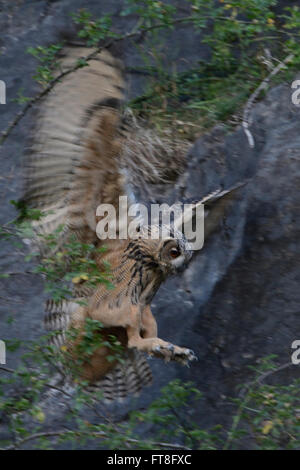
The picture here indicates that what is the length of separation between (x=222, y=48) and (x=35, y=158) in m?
2.51

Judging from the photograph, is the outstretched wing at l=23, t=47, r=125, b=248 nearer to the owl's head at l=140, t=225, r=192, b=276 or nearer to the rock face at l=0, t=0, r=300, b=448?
the owl's head at l=140, t=225, r=192, b=276

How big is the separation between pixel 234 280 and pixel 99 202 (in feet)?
4.56

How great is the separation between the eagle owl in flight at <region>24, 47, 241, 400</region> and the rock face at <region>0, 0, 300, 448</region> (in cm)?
60

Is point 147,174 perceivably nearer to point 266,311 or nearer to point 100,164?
point 266,311

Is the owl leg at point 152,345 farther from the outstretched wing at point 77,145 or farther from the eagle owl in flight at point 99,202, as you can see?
the outstretched wing at point 77,145

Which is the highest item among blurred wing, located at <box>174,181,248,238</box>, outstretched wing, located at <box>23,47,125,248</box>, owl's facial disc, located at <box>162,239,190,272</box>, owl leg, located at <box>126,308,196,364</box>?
outstretched wing, located at <box>23,47,125,248</box>

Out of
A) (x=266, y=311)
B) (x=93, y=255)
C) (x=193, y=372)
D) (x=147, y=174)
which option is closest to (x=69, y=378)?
(x=93, y=255)

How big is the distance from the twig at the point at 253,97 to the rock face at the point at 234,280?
42 mm

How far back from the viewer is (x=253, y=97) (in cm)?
561

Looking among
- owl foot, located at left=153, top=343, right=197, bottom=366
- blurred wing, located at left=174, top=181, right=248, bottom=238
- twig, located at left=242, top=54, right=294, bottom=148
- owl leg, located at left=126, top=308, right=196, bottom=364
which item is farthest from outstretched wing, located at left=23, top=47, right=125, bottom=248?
twig, located at left=242, top=54, right=294, bottom=148

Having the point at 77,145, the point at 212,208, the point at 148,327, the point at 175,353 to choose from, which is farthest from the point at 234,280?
the point at 77,145

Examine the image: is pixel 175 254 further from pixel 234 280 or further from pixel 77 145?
pixel 234 280

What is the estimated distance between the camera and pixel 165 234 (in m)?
4.29

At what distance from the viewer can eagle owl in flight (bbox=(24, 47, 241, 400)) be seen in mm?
3873
